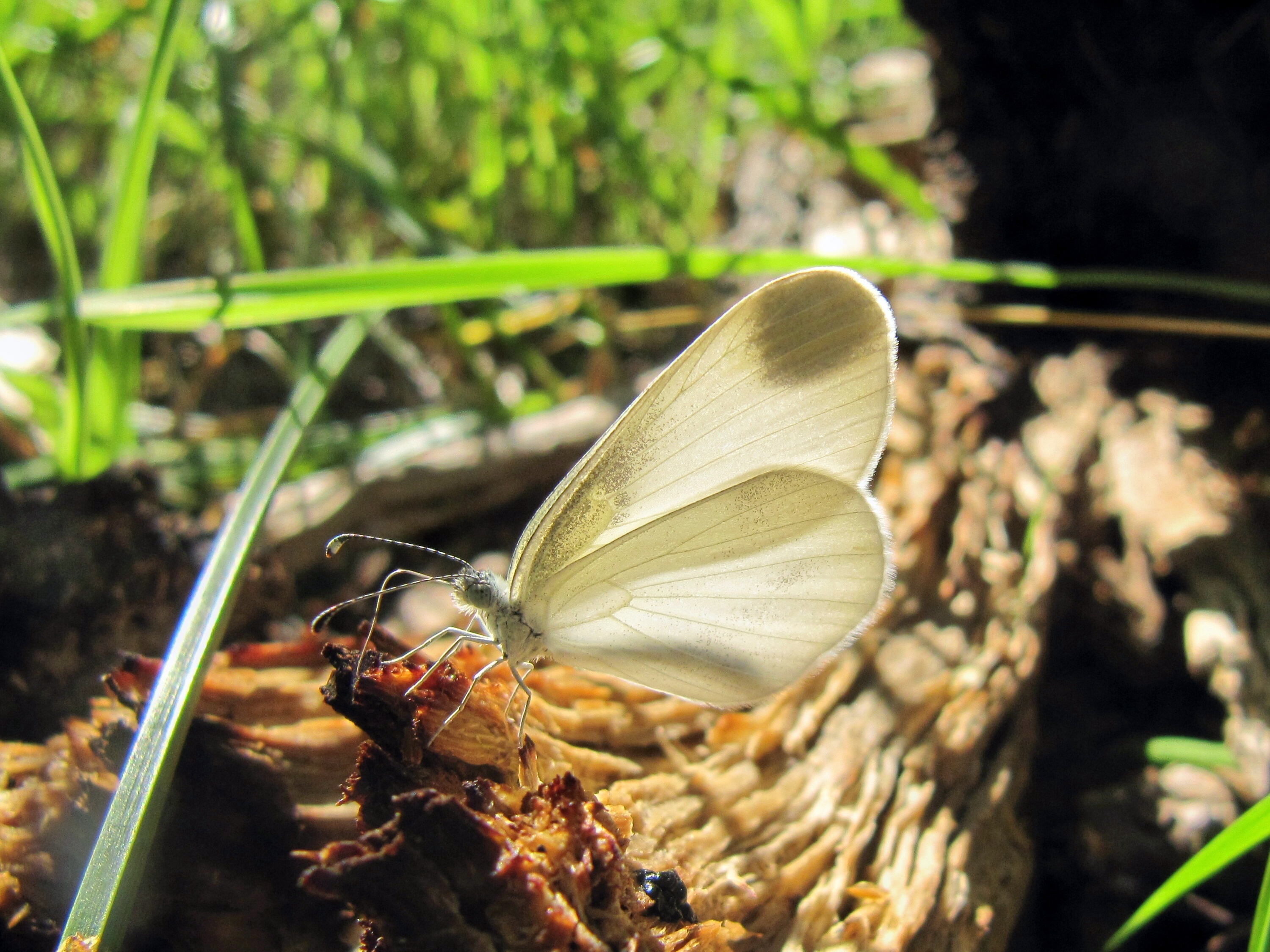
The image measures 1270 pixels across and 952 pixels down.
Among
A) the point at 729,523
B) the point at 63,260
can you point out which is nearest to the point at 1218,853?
the point at 729,523

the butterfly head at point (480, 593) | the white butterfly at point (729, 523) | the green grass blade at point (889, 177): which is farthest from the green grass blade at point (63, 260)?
the green grass blade at point (889, 177)

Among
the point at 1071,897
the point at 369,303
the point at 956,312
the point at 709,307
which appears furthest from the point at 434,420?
the point at 1071,897

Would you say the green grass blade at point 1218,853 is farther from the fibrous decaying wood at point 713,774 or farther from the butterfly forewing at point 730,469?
the butterfly forewing at point 730,469

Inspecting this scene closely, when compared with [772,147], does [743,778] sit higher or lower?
lower

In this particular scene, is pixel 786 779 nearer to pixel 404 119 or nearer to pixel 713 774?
pixel 713 774

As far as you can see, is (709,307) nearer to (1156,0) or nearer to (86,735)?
(1156,0)

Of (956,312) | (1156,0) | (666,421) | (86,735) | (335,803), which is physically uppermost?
(1156,0)
